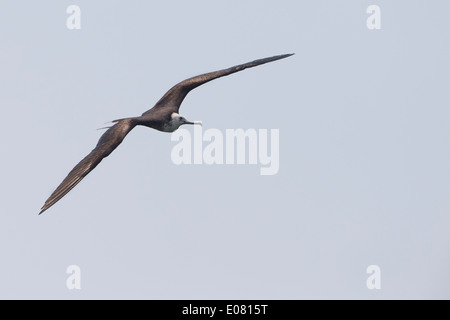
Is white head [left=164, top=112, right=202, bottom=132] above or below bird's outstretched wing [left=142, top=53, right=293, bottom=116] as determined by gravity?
below

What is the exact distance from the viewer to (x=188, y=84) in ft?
124

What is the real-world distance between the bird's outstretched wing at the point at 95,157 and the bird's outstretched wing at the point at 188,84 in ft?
12.5

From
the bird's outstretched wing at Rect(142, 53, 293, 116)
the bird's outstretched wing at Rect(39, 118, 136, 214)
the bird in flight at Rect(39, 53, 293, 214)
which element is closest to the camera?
the bird's outstretched wing at Rect(39, 118, 136, 214)

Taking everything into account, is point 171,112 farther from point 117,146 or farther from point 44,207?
point 44,207

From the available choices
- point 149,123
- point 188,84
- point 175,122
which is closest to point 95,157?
point 149,123

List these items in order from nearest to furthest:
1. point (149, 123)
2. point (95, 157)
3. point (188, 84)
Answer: point (95, 157)
point (149, 123)
point (188, 84)

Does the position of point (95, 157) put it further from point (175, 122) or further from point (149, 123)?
point (175, 122)

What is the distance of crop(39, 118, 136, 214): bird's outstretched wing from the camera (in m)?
30.1

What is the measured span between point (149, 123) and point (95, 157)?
3665 mm

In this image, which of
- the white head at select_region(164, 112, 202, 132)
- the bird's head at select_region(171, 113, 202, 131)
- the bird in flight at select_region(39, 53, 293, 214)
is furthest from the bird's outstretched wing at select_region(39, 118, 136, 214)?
the bird's head at select_region(171, 113, 202, 131)

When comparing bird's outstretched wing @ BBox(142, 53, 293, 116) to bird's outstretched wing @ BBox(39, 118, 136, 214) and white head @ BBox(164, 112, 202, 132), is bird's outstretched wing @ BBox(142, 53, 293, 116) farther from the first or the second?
bird's outstretched wing @ BBox(39, 118, 136, 214)

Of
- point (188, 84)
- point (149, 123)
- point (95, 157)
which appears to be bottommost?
point (95, 157)

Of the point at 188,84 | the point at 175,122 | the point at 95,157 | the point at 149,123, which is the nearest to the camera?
the point at 95,157
